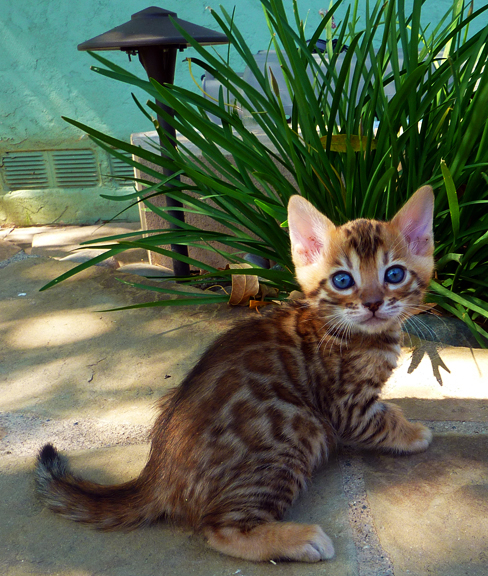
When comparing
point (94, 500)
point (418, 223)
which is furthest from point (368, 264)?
point (94, 500)

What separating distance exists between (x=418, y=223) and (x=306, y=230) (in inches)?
13.9

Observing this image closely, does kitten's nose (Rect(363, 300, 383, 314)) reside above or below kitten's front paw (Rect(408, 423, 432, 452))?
above

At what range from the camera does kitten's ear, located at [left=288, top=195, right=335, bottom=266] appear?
182 cm

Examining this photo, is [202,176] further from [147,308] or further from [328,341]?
[328,341]

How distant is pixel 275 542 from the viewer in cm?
138

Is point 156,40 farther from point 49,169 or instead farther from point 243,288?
point 49,169

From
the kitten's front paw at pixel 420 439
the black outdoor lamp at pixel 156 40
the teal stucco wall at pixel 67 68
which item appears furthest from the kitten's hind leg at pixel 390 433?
the teal stucco wall at pixel 67 68

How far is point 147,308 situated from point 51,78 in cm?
288

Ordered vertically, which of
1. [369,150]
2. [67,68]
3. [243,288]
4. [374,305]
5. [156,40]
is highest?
[156,40]

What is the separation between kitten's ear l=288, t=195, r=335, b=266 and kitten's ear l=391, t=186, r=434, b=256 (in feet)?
0.73

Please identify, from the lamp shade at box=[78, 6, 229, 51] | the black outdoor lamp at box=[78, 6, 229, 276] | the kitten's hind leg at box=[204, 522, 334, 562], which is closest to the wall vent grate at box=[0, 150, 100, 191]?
the black outdoor lamp at box=[78, 6, 229, 276]

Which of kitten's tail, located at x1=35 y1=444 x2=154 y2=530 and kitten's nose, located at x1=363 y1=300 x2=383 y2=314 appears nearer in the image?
kitten's tail, located at x1=35 y1=444 x2=154 y2=530

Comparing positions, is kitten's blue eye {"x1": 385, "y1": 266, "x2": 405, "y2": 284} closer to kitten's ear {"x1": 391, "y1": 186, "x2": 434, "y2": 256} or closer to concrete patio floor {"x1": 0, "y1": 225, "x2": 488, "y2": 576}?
kitten's ear {"x1": 391, "y1": 186, "x2": 434, "y2": 256}

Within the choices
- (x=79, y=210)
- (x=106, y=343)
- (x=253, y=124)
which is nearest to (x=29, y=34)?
(x=79, y=210)
